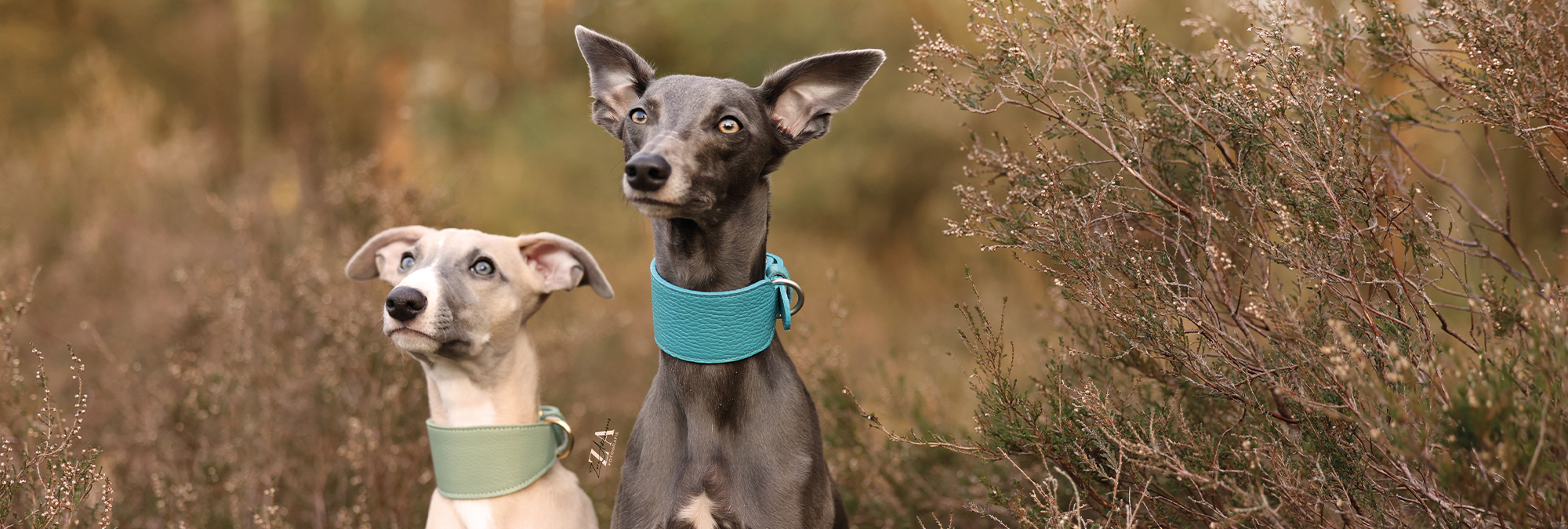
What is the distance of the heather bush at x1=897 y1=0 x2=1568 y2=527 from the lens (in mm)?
2412

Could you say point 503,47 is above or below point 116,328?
above

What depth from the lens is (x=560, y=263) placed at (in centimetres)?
341

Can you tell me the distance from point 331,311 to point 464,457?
5.78 ft

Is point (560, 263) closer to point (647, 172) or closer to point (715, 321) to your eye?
point (715, 321)

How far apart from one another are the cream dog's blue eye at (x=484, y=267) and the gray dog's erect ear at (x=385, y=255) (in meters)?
0.29

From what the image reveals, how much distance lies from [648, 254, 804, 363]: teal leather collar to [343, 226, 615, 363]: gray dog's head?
0.65m

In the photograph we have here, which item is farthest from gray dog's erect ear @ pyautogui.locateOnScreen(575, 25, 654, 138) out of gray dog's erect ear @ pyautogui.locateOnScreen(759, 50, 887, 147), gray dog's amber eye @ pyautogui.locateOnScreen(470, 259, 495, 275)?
gray dog's amber eye @ pyautogui.locateOnScreen(470, 259, 495, 275)

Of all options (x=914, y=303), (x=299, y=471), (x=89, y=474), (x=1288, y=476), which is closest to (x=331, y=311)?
(x=299, y=471)

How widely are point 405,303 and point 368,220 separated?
247 cm

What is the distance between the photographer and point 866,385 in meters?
6.17

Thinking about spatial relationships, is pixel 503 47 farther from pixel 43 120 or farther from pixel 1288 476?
pixel 1288 476

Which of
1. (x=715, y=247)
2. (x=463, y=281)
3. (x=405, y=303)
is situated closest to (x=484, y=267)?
(x=463, y=281)

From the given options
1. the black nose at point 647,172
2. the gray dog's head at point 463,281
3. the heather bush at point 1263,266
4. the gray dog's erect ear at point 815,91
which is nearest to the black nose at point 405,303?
the gray dog's head at point 463,281

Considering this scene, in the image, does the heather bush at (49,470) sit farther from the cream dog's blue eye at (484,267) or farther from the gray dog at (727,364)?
the gray dog at (727,364)
